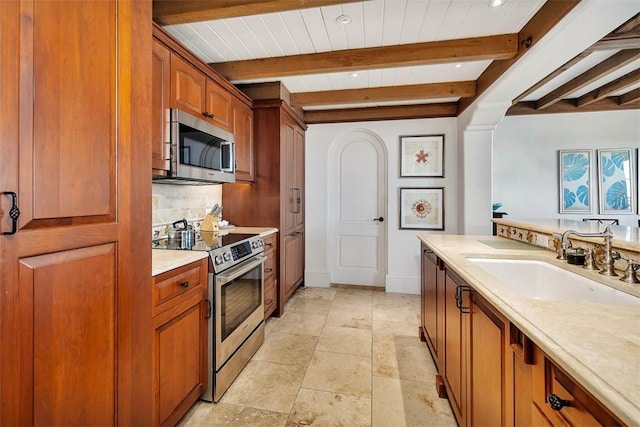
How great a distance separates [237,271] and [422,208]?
277cm

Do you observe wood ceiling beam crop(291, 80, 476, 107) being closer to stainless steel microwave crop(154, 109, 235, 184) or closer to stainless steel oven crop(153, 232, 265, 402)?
stainless steel microwave crop(154, 109, 235, 184)

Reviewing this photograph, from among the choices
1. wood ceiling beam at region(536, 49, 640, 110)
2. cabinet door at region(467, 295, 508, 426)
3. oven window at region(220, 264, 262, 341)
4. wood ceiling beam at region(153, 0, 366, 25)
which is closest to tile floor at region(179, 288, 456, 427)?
oven window at region(220, 264, 262, 341)

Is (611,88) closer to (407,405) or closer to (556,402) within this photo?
(407,405)

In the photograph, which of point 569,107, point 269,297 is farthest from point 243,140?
point 569,107

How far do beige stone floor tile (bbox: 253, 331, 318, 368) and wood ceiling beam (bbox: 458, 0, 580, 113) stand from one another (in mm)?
2749

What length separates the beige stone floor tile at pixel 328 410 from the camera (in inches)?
65.6

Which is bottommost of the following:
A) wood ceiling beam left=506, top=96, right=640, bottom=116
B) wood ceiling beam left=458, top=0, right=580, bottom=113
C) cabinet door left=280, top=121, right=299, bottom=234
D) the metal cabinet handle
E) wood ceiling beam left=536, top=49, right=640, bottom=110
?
the metal cabinet handle

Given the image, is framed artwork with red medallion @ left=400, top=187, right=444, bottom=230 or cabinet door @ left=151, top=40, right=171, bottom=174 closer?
cabinet door @ left=151, top=40, right=171, bottom=174

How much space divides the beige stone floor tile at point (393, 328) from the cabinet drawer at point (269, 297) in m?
1.03

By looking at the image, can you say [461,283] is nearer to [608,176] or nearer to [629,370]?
[629,370]

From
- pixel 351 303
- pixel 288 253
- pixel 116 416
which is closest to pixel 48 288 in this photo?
pixel 116 416

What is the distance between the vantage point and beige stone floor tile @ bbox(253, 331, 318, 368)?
90.8 inches

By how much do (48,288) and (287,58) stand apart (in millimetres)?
2375

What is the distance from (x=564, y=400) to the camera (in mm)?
687
